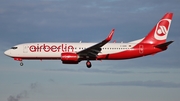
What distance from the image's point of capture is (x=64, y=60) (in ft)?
274

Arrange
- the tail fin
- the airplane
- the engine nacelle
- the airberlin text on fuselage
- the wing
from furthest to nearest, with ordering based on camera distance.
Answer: the tail fin → the airberlin text on fuselage → the airplane → the engine nacelle → the wing

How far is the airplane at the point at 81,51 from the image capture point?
84.5 meters

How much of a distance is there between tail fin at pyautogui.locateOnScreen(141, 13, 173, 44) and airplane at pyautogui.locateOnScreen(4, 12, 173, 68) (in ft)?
1.97

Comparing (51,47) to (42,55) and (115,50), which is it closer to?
(42,55)

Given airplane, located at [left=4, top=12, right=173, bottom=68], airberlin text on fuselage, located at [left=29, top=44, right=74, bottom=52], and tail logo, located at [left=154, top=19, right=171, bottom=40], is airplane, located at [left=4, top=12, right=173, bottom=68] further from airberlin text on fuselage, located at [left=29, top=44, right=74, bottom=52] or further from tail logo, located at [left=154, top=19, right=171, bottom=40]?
tail logo, located at [left=154, top=19, right=171, bottom=40]

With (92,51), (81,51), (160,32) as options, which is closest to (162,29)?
(160,32)

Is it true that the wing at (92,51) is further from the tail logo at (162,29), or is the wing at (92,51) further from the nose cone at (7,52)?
the nose cone at (7,52)

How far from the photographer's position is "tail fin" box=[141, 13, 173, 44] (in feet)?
290

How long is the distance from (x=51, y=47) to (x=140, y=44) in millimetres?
14985

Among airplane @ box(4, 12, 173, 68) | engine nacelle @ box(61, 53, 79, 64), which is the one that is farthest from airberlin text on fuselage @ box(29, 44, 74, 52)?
engine nacelle @ box(61, 53, 79, 64)

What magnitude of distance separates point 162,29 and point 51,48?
19.7 m

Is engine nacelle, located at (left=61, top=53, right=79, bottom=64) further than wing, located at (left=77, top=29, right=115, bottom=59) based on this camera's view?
Yes

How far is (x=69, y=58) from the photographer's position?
3290 inches

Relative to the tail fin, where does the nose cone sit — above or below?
below
